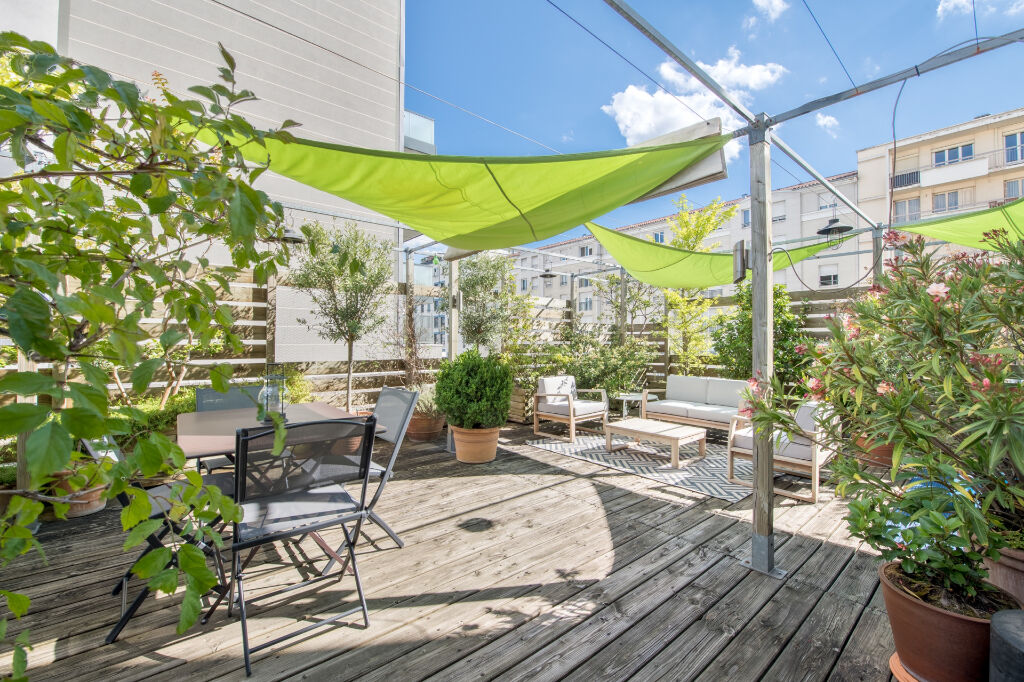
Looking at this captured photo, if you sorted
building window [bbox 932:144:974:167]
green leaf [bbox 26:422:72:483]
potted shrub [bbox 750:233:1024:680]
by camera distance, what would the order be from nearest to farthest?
green leaf [bbox 26:422:72:483], potted shrub [bbox 750:233:1024:680], building window [bbox 932:144:974:167]

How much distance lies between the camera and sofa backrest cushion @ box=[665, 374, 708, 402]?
21.0 ft

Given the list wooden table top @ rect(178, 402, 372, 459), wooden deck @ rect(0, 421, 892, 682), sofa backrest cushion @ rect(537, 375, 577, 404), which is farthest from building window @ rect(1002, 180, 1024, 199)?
wooden table top @ rect(178, 402, 372, 459)

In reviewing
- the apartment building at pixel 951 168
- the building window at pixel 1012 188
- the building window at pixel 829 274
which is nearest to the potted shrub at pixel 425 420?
the apartment building at pixel 951 168

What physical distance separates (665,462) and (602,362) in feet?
7.24

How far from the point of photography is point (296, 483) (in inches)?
91.9

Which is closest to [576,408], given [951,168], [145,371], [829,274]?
[145,371]

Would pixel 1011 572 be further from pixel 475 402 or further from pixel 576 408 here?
pixel 576 408

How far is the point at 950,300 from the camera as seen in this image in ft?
5.92

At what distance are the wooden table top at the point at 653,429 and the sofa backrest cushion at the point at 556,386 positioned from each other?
3.36 feet

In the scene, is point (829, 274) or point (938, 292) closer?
point (938, 292)

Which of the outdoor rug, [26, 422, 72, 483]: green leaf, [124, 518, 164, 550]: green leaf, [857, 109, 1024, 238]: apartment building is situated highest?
[857, 109, 1024, 238]: apartment building

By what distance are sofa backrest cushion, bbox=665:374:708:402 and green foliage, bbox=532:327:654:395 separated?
563mm

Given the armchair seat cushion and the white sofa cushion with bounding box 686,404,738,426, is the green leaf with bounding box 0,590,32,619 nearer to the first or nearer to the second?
the armchair seat cushion

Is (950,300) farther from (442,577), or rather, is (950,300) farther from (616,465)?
(616,465)
